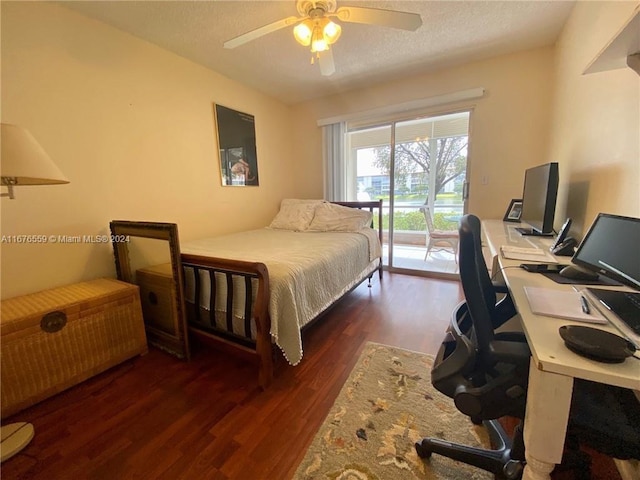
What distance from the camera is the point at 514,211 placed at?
9.05 feet

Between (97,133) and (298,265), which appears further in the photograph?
(97,133)

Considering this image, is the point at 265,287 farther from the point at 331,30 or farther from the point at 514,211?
the point at 514,211

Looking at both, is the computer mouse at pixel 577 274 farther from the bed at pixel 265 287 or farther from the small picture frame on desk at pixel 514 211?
the small picture frame on desk at pixel 514 211

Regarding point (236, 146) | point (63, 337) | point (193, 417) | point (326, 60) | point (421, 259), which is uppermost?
point (326, 60)

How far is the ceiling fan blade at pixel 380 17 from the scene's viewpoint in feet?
4.87

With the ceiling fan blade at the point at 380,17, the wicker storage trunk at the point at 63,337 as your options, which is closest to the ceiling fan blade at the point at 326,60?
the ceiling fan blade at the point at 380,17

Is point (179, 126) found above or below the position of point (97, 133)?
above

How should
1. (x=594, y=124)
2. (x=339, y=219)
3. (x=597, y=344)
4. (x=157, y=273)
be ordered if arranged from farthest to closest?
(x=339, y=219), (x=157, y=273), (x=594, y=124), (x=597, y=344)

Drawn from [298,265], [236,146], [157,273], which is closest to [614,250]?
[298,265]

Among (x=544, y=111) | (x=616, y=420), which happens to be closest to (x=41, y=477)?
(x=616, y=420)

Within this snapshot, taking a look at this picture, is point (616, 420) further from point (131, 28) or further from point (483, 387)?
point (131, 28)

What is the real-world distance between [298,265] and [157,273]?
1048 mm

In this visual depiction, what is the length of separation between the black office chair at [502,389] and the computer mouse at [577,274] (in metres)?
0.41

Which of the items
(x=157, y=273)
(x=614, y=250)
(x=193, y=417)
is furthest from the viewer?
(x=157, y=273)
